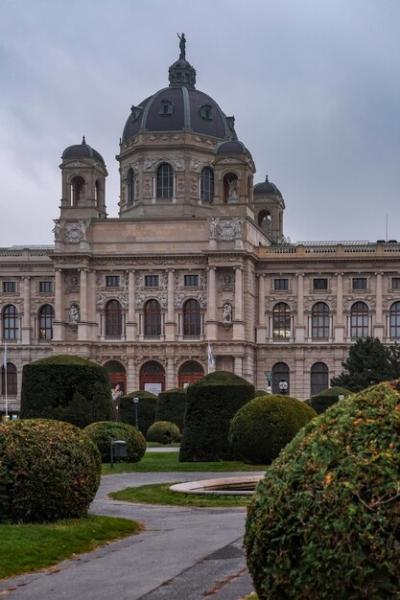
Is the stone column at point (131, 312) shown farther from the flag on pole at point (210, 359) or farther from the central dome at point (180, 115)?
the central dome at point (180, 115)

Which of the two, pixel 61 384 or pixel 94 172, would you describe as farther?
pixel 94 172

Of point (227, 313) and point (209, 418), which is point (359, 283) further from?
point (209, 418)

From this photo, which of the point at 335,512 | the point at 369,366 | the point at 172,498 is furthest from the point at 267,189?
the point at 335,512

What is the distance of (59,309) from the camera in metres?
88.4

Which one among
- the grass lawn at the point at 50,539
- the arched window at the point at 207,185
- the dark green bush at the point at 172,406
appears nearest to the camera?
the grass lawn at the point at 50,539

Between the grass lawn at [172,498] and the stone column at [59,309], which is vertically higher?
the stone column at [59,309]

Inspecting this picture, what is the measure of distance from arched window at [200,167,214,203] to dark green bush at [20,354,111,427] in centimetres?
6400

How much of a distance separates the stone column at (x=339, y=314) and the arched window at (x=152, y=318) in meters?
14.6

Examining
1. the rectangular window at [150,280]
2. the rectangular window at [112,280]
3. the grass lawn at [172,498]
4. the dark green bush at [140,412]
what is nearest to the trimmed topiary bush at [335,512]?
the grass lawn at [172,498]

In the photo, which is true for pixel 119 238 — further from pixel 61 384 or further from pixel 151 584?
pixel 151 584

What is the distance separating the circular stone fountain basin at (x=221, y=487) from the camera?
22.6 meters

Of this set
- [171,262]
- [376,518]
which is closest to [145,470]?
[376,518]

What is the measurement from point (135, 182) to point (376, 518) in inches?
3610

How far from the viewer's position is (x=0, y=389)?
92062 mm
